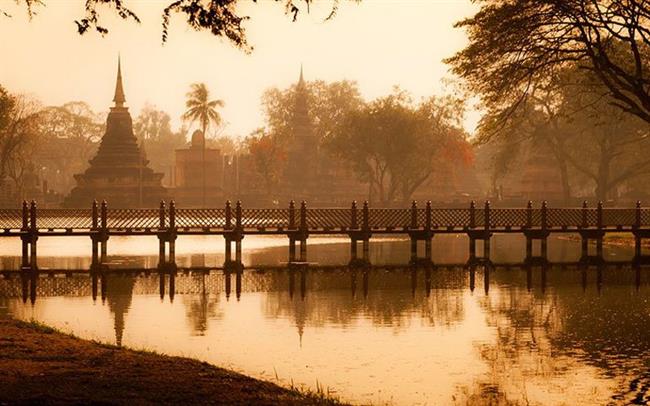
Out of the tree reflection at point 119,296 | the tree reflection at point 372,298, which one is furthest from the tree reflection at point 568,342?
the tree reflection at point 119,296

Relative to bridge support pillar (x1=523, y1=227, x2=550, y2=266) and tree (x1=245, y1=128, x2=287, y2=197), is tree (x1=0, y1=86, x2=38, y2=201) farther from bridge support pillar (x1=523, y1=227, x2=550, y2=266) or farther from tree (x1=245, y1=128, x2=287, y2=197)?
bridge support pillar (x1=523, y1=227, x2=550, y2=266)

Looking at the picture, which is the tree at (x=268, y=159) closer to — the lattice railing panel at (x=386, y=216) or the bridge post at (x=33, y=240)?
the lattice railing panel at (x=386, y=216)

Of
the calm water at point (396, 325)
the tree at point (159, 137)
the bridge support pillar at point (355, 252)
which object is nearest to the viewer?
the calm water at point (396, 325)

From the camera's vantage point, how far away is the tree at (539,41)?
102 ft

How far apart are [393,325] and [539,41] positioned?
16.1 meters

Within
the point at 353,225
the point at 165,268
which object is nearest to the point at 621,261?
the point at 353,225

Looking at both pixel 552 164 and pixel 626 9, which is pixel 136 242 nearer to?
pixel 626 9

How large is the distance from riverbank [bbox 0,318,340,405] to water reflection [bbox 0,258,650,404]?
50.7 inches

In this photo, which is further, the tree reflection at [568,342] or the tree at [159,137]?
the tree at [159,137]

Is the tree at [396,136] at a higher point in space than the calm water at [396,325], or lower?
higher

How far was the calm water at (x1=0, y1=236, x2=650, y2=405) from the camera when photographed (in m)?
15.0

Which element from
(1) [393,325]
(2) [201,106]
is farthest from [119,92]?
(1) [393,325]

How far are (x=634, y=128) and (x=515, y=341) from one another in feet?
182

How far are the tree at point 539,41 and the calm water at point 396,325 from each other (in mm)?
6428
